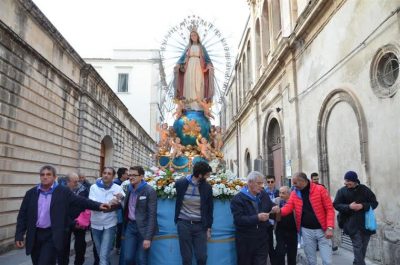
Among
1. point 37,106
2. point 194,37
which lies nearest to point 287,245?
point 194,37

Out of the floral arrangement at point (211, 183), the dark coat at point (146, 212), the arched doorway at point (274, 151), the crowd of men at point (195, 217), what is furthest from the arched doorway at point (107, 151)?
the dark coat at point (146, 212)

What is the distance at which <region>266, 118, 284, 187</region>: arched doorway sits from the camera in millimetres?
17328

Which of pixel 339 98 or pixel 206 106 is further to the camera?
pixel 339 98

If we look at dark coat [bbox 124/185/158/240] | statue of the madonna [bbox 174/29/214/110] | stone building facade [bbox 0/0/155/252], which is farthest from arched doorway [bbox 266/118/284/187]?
dark coat [bbox 124/185/158/240]

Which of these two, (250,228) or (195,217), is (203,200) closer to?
(195,217)

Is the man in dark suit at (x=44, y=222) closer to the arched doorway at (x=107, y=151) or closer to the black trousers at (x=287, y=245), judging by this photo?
the black trousers at (x=287, y=245)

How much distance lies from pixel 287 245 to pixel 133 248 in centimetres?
250

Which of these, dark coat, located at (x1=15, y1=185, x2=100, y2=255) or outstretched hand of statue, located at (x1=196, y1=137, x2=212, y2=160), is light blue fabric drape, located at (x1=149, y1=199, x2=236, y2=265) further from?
outstretched hand of statue, located at (x1=196, y1=137, x2=212, y2=160)

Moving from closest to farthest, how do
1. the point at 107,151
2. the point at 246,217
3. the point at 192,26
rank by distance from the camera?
the point at 246,217, the point at 192,26, the point at 107,151

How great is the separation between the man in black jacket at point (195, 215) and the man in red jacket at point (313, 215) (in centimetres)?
104

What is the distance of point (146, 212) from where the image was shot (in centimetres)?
508

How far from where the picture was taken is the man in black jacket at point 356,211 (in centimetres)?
543

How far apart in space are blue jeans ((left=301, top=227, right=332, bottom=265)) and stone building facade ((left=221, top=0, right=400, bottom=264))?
2510mm

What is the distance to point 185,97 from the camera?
9.45 metres
